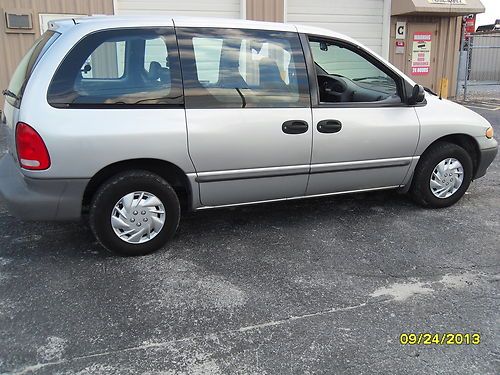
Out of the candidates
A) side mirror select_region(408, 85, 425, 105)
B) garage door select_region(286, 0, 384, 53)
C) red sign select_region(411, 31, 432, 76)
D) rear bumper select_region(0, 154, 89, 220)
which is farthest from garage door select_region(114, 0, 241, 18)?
rear bumper select_region(0, 154, 89, 220)

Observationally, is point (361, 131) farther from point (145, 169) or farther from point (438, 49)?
point (438, 49)

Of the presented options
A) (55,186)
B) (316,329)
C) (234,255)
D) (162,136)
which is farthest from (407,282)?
(55,186)

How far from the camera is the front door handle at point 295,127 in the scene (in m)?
3.87

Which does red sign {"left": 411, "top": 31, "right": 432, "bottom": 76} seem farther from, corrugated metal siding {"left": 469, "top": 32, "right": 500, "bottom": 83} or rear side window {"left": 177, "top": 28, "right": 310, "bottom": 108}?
rear side window {"left": 177, "top": 28, "right": 310, "bottom": 108}

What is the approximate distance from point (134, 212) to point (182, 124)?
0.75 m

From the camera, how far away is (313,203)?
5.02 meters

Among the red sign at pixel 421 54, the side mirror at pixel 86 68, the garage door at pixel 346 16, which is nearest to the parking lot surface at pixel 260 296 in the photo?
the side mirror at pixel 86 68

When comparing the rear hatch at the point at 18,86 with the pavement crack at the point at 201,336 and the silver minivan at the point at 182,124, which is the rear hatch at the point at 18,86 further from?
the pavement crack at the point at 201,336

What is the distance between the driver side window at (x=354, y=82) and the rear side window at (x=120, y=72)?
129 cm

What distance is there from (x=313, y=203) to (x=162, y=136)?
6.79 feet

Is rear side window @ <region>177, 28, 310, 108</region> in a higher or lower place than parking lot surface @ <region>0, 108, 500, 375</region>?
higher

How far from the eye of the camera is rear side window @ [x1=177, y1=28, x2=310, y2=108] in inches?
143

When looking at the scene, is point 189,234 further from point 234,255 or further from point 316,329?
point 316,329

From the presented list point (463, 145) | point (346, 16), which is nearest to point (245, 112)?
point (463, 145)
